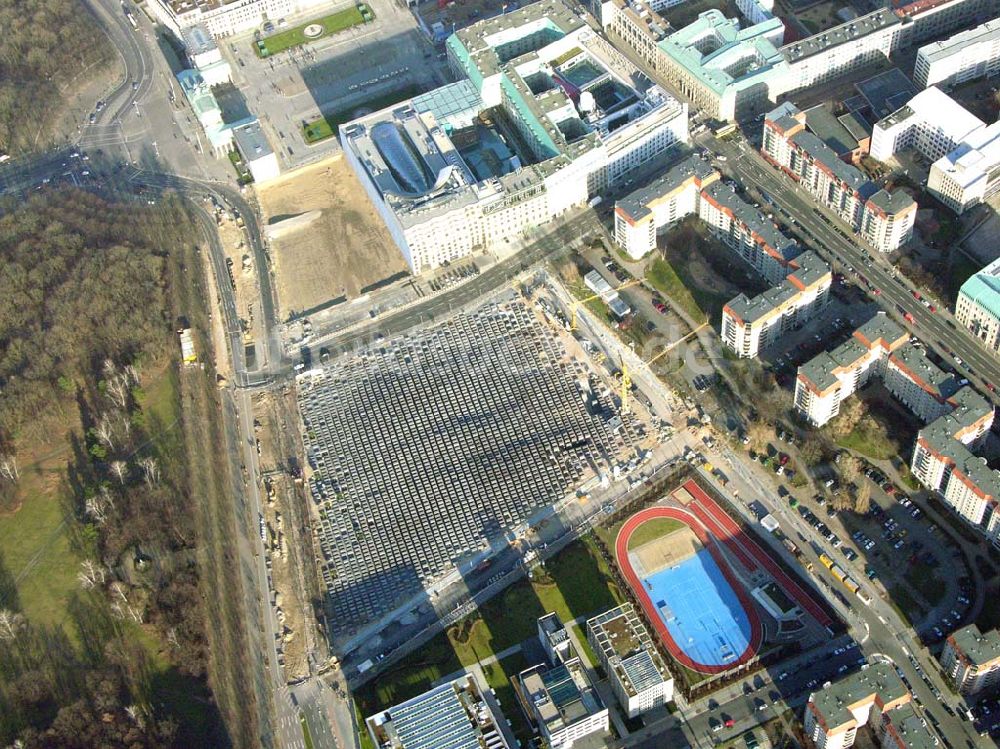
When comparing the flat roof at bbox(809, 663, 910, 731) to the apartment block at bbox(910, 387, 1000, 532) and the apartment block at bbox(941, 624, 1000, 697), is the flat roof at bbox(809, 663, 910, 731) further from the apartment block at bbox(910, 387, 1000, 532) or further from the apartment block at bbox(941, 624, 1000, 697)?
the apartment block at bbox(910, 387, 1000, 532)

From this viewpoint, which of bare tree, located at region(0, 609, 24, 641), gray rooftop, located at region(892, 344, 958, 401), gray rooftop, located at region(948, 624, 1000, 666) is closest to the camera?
gray rooftop, located at region(948, 624, 1000, 666)

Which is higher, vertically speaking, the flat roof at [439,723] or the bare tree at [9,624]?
the bare tree at [9,624]

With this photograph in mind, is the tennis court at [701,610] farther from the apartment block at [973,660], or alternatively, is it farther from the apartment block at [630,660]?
the apartment block at [973,660]

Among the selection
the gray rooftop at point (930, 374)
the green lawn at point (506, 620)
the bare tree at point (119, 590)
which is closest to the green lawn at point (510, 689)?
the green lawn at point (506, 620)

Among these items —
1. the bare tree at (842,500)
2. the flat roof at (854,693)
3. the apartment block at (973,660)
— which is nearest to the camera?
the flat roof at (854,693)

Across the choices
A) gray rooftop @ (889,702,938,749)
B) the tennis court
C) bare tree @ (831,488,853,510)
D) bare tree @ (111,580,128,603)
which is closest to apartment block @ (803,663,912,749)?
gray rooftop @ (889,702,938,749)

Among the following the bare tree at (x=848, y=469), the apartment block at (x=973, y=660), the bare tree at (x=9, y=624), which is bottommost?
the apartment block at (x=973, y=660)
